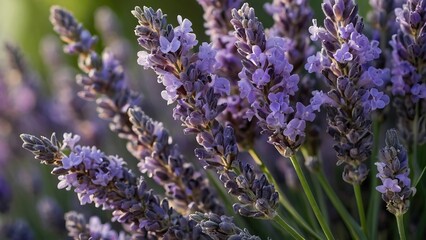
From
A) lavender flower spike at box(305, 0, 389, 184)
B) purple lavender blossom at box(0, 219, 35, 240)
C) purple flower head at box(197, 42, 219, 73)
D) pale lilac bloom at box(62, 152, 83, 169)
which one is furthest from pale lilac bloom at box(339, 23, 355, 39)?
purple lavender blossom at box(0, 219, 35, 240)

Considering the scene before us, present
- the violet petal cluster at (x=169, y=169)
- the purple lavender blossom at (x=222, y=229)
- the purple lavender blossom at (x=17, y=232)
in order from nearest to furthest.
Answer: the purple lavender blossom at (x=222, y=229) < the violet petal cluster at (x=169, y=169) < the purple lavender blossom at (x=17, y=232)

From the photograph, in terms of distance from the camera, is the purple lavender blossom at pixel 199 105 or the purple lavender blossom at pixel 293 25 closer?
the purple lavender blossom at pixel 199 105

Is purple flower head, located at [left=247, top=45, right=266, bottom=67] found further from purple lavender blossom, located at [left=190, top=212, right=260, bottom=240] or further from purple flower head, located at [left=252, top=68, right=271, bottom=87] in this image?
purple lavender blossom, located at [left=190, top=212, right=260, bottom=240]

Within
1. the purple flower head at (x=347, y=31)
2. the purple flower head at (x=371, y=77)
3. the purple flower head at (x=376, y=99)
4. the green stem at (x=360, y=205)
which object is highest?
the purple flower head at (x=347, y=31)

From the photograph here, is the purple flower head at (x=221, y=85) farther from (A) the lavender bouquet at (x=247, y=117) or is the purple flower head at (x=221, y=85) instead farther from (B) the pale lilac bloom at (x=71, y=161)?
(B) the pale lilac bloom at (x=71, y=161)

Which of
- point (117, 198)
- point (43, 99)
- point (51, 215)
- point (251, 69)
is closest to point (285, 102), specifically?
point (251, 69)

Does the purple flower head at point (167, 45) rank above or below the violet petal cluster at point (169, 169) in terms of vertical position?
above

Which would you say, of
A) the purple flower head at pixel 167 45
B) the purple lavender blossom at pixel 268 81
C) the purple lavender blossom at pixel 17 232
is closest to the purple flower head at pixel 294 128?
the purple lavender blossom at pixel 268 81

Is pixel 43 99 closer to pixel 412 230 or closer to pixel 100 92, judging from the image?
pixel 100 92
